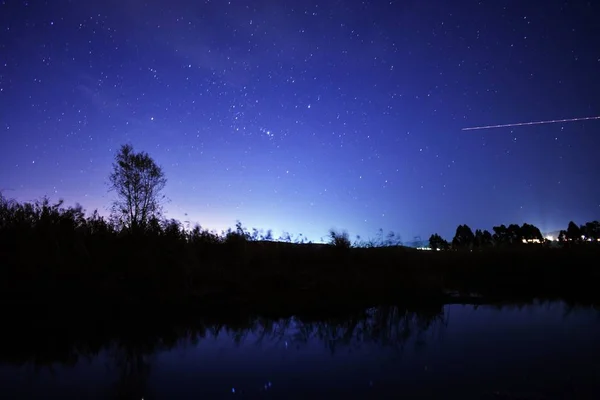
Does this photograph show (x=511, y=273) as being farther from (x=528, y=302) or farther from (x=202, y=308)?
(x=202, y=308)

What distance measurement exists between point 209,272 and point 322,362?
259 inches

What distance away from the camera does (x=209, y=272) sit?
13.3 m

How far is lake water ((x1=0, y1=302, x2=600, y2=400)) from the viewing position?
242 inches

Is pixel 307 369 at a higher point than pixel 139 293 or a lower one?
lower

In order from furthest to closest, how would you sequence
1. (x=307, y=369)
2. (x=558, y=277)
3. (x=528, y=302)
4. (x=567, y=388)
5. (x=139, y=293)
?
(x=558, y=277) < (x=528, y=302) < (x=139, y=293) < (x=307, y=369) < (x=567, y=388)

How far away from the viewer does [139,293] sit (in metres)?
11.4

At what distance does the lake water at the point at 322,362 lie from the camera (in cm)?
616

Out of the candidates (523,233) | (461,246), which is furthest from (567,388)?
(523,233)

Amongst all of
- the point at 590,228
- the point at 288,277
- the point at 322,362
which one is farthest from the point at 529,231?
the point at 322,362

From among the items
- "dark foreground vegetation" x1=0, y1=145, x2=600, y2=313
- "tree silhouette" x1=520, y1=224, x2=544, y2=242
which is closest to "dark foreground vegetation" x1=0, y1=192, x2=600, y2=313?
"dark foreground vegetation" x1=0, y1=145, x2=600, y2=313

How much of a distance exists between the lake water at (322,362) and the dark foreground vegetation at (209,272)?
83.2 inches

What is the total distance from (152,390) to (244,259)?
29.0ft

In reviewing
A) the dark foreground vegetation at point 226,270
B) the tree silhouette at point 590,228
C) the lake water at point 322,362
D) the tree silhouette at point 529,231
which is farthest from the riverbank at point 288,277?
the tree silhouette at point 590,228

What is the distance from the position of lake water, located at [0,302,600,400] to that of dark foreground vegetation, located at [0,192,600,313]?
6.93 feet
